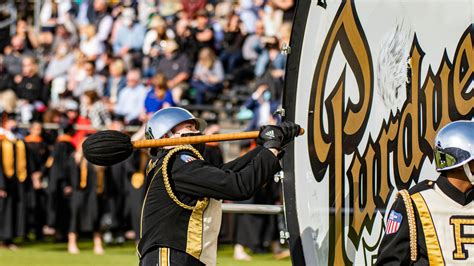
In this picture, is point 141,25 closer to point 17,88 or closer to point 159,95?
point 17,88

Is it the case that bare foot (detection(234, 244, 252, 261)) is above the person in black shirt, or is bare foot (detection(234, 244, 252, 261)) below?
below

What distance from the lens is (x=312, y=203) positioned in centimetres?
582

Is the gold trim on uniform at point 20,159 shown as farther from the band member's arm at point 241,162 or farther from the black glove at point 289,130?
the black glove at point 289,130

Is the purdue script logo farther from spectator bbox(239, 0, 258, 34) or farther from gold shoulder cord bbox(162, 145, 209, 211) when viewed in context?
spectator bbox(239, 0, 258, 34)

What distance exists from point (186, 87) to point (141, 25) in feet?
8.45

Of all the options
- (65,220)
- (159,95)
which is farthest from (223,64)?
(65,220)

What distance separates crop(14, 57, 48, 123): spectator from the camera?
1812cm

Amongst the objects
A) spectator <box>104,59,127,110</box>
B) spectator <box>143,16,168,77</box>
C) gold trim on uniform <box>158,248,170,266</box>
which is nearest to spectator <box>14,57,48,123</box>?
spectator <box>104,59,127,110</box>

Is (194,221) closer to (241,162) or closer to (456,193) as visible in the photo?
(241,162)

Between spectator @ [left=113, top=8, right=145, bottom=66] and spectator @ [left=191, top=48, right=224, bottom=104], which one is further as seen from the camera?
spectator @ [left=113, top=8, right=145, bottom=66]

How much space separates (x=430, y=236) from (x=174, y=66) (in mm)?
13463

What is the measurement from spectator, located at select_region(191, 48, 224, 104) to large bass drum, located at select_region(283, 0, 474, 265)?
12255mm

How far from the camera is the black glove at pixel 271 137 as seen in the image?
5609 mm

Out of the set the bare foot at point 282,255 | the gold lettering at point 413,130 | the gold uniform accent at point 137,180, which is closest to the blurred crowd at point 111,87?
the gold uniform accent at point 137,180
